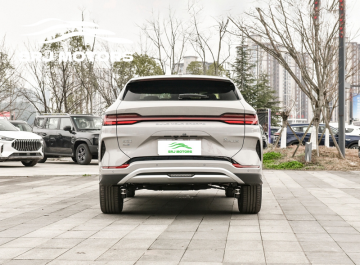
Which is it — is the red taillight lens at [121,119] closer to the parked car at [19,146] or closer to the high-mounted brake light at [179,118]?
the high-mounted brake light at [179,118]

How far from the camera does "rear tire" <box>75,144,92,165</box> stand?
19.0 metres

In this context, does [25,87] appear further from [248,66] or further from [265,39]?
[248,66]

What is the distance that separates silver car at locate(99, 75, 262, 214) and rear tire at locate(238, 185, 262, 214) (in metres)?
0.37

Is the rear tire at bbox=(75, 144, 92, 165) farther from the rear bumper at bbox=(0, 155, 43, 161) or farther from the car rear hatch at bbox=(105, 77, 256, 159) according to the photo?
the car rear hatch at bbox=(105, 77, 256, 159)

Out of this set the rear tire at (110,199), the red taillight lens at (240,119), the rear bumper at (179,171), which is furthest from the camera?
the rear tire at (110,199)

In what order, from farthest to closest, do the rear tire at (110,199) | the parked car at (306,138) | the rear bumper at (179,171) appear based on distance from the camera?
the parked car at (306,138)
the rear tire at (110,199)
the rear bumper at (179,171)

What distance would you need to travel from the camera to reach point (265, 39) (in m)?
17.0

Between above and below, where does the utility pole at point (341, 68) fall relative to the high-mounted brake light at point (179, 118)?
above

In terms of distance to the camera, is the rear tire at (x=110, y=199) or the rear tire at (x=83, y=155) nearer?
the rear tire at (x=110, y=199)

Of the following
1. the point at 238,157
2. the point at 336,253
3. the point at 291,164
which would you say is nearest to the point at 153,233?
the point at 238,157

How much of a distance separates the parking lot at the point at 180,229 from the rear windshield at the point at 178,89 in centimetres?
147

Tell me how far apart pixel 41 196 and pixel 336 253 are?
5730 millimetres

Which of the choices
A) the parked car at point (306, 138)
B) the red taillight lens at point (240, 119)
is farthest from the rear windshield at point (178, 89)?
the parked car at point (306, 138)

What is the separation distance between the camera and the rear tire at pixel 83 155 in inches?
750
